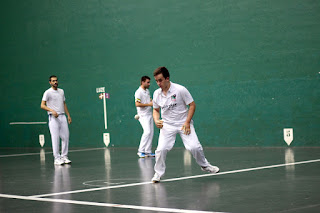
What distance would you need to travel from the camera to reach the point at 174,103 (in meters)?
7.90

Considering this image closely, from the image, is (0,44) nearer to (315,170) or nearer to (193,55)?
A: (193,55)

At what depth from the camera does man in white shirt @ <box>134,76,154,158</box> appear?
12713 millimetres

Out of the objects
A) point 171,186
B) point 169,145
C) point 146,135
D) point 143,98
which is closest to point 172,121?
point 169,145

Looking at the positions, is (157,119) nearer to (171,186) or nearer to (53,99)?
(171,186)

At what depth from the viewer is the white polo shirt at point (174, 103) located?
25.9ft

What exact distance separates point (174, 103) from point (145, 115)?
5.11 metres

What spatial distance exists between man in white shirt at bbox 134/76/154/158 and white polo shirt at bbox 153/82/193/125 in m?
4.74

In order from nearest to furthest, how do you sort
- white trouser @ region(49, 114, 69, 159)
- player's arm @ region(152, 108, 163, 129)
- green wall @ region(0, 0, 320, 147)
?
player's arm @ region(152, 108, 163, 129), white trouser @ region(49, 114, 69, 159), green wall @ region(0, 0, 320, 147)

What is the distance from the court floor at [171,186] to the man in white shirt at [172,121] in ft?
1.22

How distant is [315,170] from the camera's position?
27.5 feet

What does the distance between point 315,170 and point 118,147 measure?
→ 8.73 meters

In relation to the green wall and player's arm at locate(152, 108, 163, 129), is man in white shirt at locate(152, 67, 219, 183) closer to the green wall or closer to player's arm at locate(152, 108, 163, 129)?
player's arm at locate(152, 108, 163, 129)

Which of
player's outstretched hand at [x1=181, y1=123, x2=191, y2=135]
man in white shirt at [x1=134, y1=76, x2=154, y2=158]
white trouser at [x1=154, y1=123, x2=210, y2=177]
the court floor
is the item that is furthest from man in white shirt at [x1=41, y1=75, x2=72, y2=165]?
player's outstretched hand at [x1=181, y1=123, x2=191, y2=135]

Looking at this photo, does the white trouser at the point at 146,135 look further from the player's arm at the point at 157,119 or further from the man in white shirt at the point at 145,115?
the player's arm at the point at 157,119
